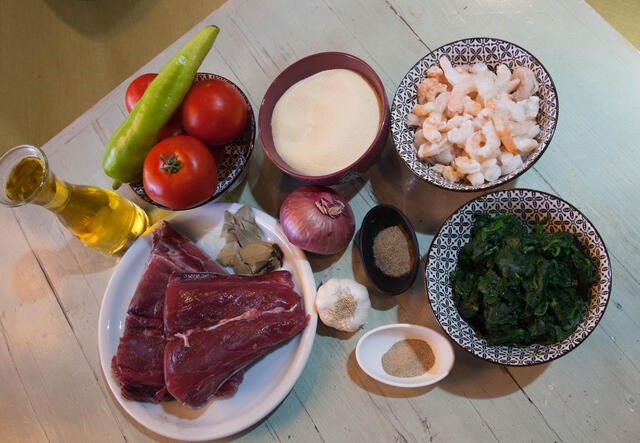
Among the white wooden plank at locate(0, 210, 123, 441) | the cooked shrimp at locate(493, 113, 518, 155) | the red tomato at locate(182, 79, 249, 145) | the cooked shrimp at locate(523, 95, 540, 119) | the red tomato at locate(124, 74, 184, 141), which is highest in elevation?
the cooked shrimp at locate(523, 95, 540, 119)

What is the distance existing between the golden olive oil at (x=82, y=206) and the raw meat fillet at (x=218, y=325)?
28 cm

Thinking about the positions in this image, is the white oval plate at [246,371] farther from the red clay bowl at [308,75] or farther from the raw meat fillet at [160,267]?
the red clay bowl at [308,75]

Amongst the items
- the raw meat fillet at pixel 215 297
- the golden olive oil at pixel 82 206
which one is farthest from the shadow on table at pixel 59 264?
the raw meat fillet at pixel 215 297

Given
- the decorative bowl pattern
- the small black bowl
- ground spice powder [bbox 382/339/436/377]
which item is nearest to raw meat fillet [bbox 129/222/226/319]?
the decorative bowl pattern

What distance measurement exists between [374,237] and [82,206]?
2.76 ft

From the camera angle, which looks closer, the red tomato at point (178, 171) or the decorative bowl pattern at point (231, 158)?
the red tomato at point (178, 171)

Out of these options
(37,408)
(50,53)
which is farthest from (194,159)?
(50,53)

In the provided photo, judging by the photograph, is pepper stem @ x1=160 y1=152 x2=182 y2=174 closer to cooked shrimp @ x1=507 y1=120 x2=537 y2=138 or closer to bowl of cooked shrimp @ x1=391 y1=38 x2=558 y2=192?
bowl of cooked shrimp @ x1=391 y1=38 x2=558 y2=192

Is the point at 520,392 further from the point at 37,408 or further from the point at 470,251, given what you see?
the point at 37,408

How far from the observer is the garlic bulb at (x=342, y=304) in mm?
1228

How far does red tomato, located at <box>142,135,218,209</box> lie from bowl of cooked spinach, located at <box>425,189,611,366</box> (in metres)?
0.62

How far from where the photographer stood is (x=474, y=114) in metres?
1.16

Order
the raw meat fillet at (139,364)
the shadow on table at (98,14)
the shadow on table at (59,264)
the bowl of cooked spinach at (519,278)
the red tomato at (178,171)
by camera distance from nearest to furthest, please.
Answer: the bowl of cooked spinach at (519,278), the red tomato at (178,171), the raw meat fillet at (139,364), the shadow on table at (59,264), the shadow on table at (98,14)

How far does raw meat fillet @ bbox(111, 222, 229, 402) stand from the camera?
127cm
